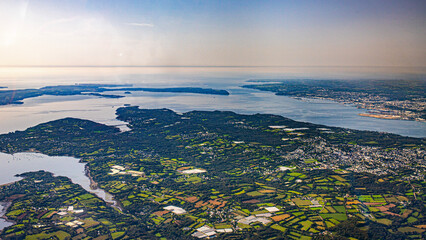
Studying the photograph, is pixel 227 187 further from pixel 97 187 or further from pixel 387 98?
pixel 387 98

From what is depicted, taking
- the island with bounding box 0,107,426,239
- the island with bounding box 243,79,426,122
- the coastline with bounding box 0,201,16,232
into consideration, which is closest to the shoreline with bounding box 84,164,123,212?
the island with bounding box 0,107,426,239

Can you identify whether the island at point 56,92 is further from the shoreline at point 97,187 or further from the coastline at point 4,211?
the coastline at point 4,211

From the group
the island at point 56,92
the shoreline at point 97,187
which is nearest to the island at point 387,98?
the island at point 56,92

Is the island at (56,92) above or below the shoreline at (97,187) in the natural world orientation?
above

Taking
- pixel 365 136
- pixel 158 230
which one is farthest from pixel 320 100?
pixel 158 230

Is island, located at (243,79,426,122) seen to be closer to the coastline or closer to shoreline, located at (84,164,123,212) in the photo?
shoreline, located at (84,164,123,212)

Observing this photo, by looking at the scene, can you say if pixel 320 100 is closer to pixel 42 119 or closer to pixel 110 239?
pixel 42 119

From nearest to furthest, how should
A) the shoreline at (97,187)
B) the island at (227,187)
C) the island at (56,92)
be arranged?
the island at (227,187)
the shoreline at (97,187)
the island at (56,92)

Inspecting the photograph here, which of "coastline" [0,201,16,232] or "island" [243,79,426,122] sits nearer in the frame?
"coastline" [0,201,16,232]

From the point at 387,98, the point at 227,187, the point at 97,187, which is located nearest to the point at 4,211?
the point at 97,187
